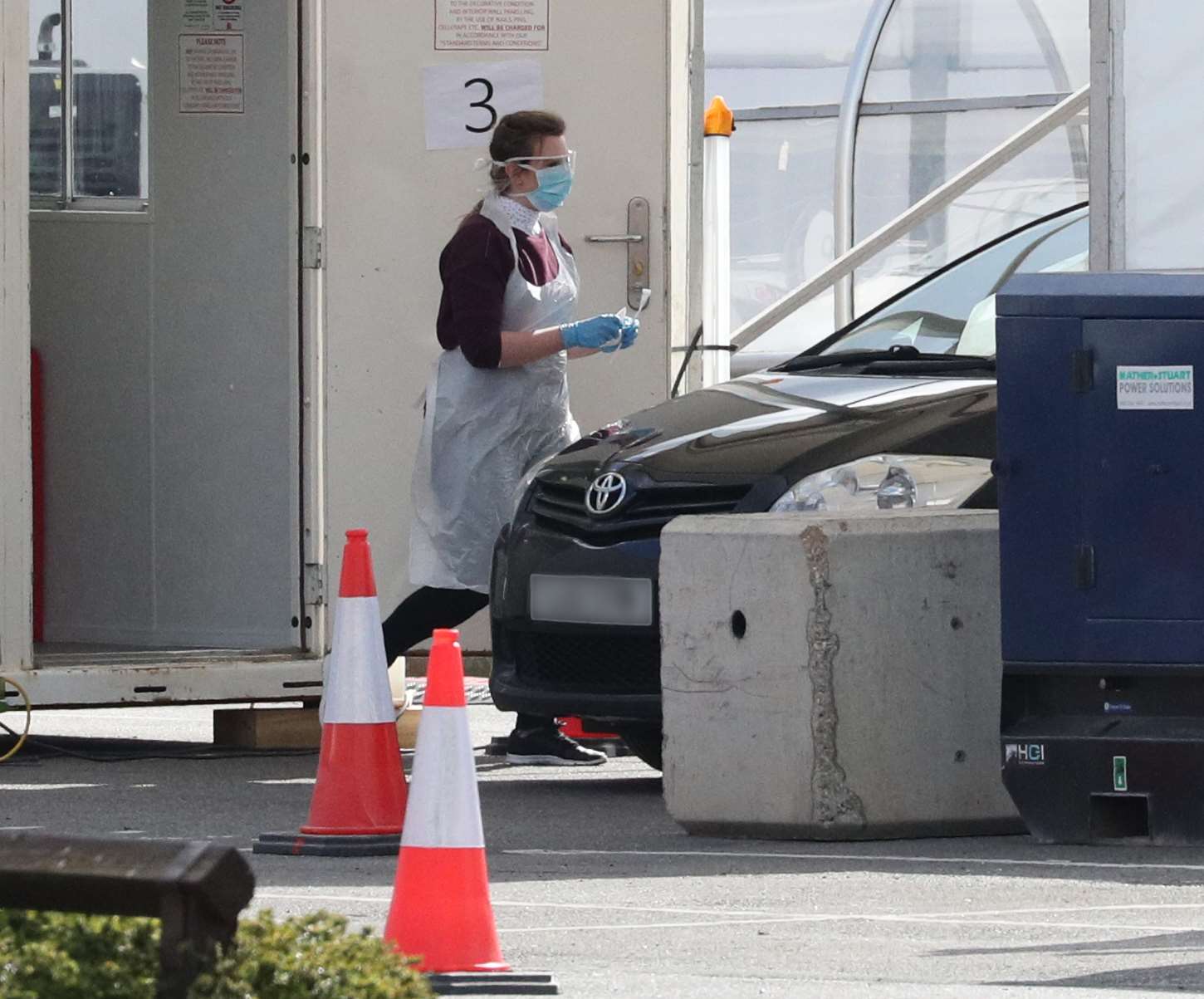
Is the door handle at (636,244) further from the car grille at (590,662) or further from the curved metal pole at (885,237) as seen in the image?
the curved metal pole at (885,237)

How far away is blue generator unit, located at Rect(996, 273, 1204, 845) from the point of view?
6312 mm

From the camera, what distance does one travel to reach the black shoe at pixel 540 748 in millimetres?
8469

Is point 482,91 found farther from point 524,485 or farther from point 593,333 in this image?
point 524,485

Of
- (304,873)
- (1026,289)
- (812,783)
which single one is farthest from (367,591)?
(1026,289)

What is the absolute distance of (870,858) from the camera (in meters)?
6.42

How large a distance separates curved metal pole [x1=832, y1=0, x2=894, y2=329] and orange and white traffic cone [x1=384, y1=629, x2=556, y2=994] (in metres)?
10.8

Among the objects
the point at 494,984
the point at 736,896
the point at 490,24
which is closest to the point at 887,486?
the point at 736,896

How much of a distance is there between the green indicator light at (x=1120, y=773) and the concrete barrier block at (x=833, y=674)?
445 mm

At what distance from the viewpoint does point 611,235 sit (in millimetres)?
9172

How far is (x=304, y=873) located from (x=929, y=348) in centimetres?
281

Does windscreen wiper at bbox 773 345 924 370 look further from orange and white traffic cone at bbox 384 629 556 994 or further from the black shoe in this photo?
orange and white traffic cone at bbox 384 629 556 994

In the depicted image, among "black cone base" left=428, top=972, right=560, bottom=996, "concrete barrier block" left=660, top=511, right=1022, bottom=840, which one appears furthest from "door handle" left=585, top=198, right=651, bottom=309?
"black cone base" left=428, top=972, right=560, bottom=996

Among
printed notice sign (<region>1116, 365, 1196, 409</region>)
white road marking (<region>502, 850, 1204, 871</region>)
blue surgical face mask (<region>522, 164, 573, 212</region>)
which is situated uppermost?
blue surgical face mask (<region>522, 164, 573, 212</region>)

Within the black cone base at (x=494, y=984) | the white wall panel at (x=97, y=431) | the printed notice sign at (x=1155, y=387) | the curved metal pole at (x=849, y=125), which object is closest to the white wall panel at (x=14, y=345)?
the white wall panel at (x=97, y=431)
